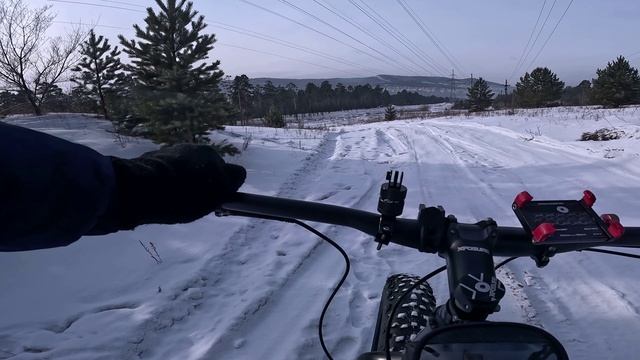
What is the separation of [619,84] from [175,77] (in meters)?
33.0

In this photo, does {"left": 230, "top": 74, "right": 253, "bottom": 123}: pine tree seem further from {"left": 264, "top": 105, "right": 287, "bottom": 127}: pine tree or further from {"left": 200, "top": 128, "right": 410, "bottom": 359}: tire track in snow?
{"left": 200, "top": 128, "right": 410, "bottom": 359}: tire track in snow

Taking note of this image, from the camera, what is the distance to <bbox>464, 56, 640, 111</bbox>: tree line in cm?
3084

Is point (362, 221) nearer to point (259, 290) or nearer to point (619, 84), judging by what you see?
point (259, 290)

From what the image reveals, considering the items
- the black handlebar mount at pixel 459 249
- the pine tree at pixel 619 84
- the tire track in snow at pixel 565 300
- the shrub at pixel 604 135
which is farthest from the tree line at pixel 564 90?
the black handlebar mount at pixel 459 249

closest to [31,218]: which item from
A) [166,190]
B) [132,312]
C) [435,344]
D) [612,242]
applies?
[166,190]

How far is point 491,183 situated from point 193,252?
16.9ft

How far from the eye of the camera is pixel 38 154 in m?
0.86

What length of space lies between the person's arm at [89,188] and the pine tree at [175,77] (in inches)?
331

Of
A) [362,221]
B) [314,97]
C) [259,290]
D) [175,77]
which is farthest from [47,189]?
[314,97]

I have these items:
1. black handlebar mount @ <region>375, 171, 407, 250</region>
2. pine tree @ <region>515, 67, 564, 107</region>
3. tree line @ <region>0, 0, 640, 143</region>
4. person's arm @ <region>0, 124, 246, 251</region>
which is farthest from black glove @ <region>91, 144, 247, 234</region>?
pine tree @ <region>515, 67, 564, 107</region>

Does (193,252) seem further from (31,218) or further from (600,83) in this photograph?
(600,83)

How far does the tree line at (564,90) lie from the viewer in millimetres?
30844

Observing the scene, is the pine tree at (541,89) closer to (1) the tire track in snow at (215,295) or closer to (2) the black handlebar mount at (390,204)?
(1) the tire track in snow at (215,295)

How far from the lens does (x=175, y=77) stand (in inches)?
367
